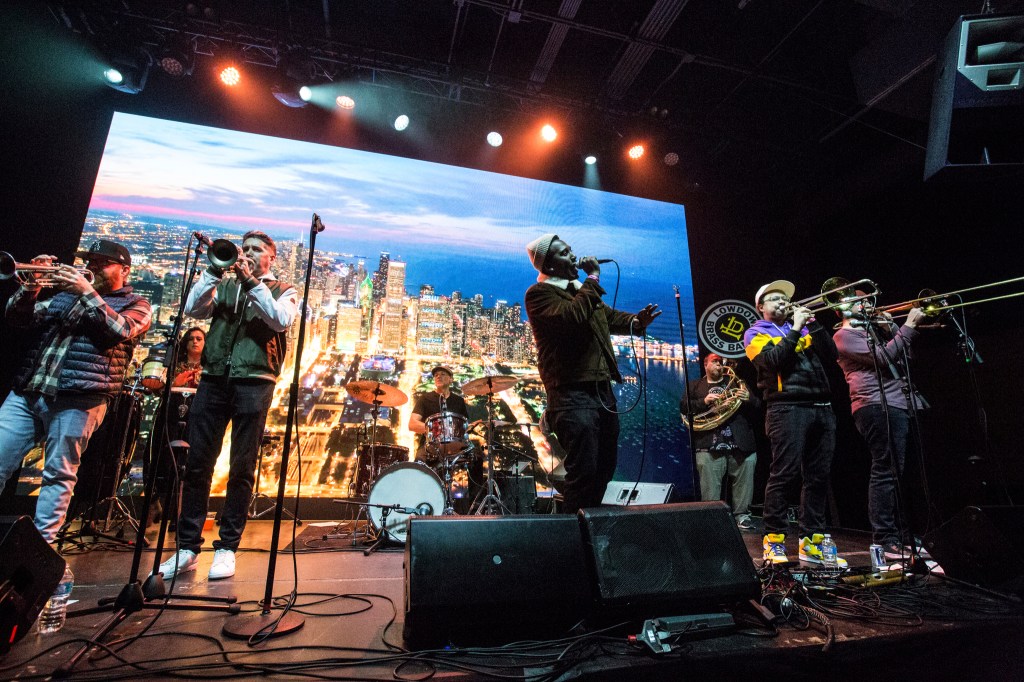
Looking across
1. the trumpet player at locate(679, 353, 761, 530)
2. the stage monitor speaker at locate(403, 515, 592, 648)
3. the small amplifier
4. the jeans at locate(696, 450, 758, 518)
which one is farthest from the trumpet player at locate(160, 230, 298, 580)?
the jeans at locate(696, 450, 758, 518)

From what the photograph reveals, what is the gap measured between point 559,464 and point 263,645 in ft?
14.2

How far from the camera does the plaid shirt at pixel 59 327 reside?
280 centimetres

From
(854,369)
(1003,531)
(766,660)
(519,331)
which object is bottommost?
(766,660)

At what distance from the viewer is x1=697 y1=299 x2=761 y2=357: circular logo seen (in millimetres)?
6516

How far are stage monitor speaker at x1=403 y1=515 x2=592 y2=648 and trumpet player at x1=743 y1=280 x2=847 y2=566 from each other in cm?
190

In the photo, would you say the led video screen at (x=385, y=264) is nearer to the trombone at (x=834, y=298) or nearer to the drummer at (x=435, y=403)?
the drummer at (x=435, y=403)

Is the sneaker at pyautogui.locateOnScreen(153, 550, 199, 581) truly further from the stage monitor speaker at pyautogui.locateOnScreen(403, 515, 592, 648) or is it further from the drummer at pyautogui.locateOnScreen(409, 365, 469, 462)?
the drummer at pyautogui.locateOnScreen(409, 365, 469, 462)

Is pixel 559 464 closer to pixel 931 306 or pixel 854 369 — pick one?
pixel 854 369

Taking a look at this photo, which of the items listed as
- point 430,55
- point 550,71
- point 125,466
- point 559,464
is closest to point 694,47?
point 550,71

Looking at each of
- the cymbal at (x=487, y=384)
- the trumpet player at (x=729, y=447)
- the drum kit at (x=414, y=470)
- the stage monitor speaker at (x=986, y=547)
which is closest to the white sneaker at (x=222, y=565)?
the drum kit at (x=414, y=470)

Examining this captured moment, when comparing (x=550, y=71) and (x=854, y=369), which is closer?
(x=854, y=369)

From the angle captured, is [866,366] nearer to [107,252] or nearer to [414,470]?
[414,470]

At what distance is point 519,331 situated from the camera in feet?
22.4

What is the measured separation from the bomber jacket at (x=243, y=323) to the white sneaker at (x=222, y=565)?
103 centimetres
